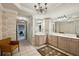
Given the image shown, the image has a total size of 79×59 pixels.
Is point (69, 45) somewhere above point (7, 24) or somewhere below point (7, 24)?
below

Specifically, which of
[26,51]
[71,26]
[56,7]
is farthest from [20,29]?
[71,26]

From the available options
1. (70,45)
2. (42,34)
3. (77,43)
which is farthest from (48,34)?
(77,43)

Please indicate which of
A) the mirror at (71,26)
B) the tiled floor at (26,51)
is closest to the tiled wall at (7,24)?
the tiled floor at (26,51)

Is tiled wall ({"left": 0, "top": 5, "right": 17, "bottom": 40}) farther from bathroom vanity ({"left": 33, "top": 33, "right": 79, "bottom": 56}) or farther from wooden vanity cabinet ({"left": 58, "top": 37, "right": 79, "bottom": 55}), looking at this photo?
wooden vanity cabinet ({"left": 58, "top": 37, "right": 79, "bottom": 55})

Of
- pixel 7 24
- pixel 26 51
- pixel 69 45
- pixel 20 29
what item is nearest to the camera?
pixel 20 29

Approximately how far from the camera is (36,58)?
1320 millimetres

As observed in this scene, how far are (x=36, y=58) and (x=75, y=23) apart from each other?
2.66 m

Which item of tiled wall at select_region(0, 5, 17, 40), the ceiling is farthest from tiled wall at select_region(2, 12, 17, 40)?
the ceiling

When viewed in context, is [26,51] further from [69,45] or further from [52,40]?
[52,40]

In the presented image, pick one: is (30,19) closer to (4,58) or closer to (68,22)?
(68,22)

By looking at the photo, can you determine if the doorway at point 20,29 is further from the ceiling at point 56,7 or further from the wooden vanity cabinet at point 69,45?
the wooden vanity cabinet at point 69,45

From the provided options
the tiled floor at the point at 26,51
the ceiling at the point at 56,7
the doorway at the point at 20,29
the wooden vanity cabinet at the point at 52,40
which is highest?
the ceiling at the point at 56,7

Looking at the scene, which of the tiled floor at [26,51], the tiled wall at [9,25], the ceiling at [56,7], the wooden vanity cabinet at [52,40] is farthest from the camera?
the wooden vanity cabinet at [52,40]

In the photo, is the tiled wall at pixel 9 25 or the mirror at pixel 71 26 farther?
the tiled wall at pixel 9 25
